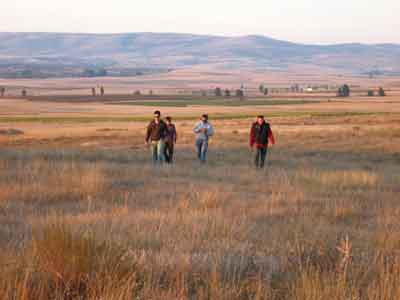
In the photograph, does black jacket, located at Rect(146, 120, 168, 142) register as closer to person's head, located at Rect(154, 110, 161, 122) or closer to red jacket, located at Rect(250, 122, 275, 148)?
person's head, located at Rect(154, 110, 161, 122)

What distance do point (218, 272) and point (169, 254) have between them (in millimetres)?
891

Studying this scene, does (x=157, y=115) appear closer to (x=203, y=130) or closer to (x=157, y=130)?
(x=157, y=130)

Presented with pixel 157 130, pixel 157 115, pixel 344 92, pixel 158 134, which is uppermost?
pixel 157 115

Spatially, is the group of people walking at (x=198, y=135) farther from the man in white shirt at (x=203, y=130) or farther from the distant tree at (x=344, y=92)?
the distant tree at (x=344, y=92)

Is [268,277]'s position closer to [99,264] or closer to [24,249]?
[99,264]

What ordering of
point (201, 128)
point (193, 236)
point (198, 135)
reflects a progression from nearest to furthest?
point (193, 236) < point (201, 128) < point (198, 135)

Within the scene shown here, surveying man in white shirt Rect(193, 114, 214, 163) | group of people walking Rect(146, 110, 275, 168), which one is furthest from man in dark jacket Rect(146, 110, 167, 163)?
man in white shirt Rect(193, 114, 214, 163)

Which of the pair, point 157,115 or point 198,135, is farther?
point 198,135

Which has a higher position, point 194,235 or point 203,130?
point 203,130

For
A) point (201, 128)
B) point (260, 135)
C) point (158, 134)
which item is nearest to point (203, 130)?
point (201, 128)

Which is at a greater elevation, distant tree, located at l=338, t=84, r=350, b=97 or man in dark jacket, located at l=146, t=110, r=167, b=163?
man in dark jacket, located at l=146, t=110, r=167, b=163

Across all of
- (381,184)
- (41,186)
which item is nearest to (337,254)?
(41,186)

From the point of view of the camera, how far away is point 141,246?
6938 mm

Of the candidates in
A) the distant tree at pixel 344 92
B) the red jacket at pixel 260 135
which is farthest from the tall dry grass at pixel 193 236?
the distant tree at pixel 344 92
